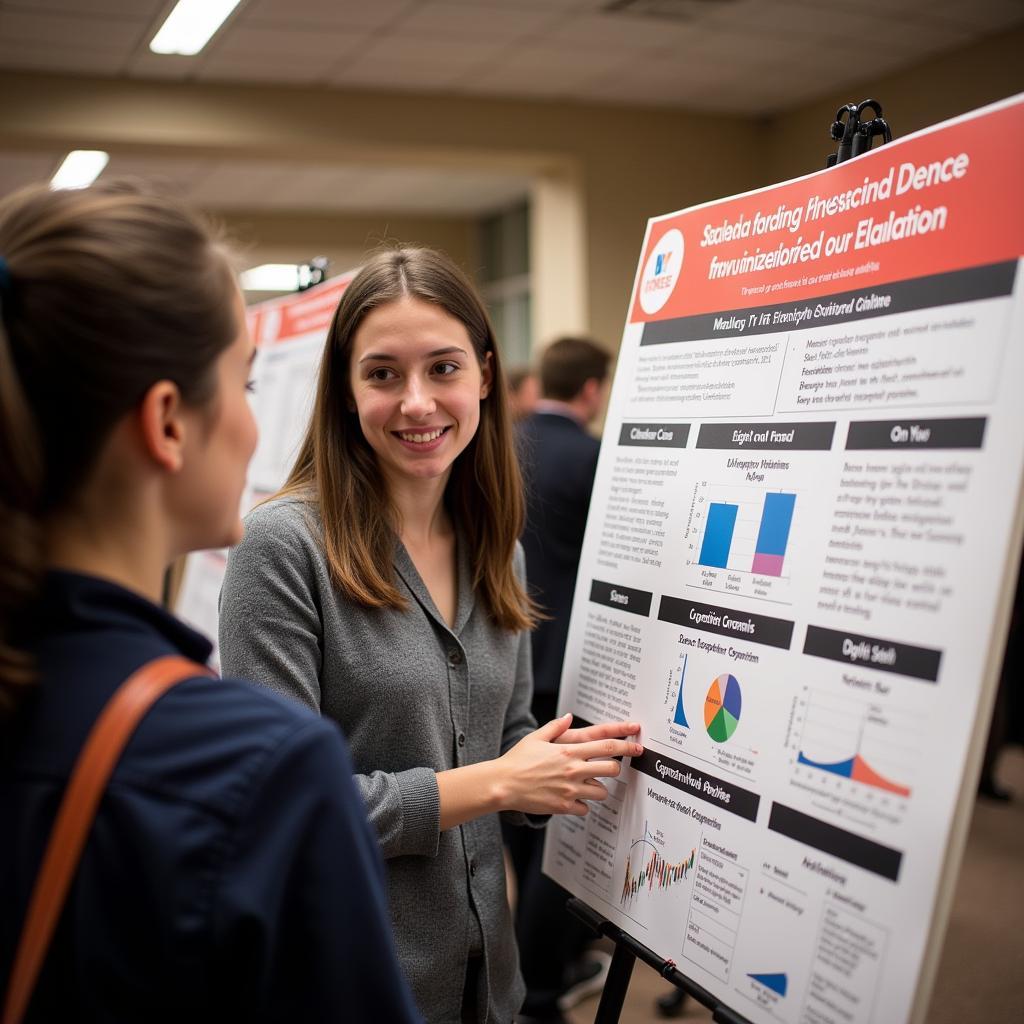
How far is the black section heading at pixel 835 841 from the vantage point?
1017 mm

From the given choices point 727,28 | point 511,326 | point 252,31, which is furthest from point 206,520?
point 511,326

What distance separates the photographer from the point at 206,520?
880mm

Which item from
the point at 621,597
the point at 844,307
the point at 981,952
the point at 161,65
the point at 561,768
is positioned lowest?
the point at 981,952

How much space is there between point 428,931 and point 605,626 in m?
0.47

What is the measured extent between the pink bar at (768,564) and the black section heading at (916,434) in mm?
153

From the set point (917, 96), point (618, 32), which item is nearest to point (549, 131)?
point (618, 32)

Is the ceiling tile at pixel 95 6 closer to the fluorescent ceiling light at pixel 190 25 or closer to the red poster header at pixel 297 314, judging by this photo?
the fluorescent ceiling light at pixel 190 25

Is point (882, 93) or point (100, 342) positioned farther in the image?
point (882, 93)

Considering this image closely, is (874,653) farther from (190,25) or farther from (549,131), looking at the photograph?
(549,131)

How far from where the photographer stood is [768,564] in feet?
3.98

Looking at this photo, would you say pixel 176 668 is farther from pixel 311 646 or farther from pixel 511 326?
pixel 511 326

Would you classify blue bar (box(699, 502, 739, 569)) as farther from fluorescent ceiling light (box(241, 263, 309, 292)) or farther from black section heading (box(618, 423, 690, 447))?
fluorescent ceiling light (box(241, 263, 309, 292))

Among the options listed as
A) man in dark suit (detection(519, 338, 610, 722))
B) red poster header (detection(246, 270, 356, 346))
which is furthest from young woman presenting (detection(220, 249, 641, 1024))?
man in dark suit (detection(519, 338, 610, 722))

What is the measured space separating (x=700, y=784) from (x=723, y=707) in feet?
0.33
